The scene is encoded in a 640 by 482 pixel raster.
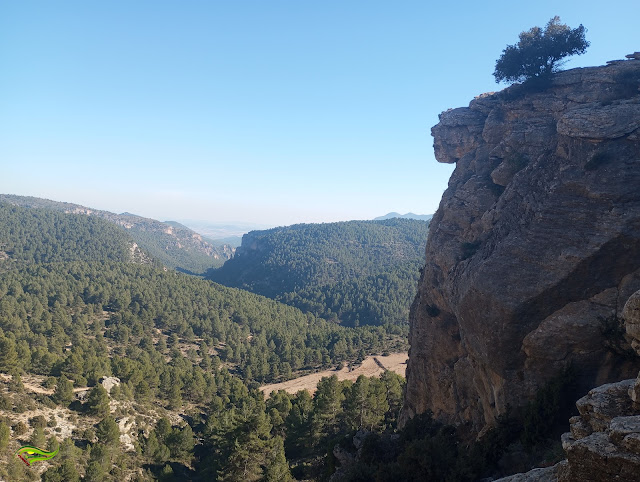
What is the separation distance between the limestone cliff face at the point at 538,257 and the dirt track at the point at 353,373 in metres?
64.5

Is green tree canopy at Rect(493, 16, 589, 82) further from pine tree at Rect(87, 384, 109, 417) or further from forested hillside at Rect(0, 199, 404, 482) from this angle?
pine tree at Rect(87, 384, 109, 417)

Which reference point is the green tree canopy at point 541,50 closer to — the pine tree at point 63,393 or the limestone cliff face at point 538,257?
the limestone cliff face at point 538,257

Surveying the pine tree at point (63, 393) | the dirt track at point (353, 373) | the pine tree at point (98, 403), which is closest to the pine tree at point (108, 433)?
the pine tree at point (98, 403)

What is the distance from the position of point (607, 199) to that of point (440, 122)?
1058 inches

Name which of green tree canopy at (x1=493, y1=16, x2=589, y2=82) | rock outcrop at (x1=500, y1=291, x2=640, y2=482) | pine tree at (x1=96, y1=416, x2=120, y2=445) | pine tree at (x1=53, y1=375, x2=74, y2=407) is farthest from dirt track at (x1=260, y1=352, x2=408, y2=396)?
rock outcrop at (x1=500, y1=291, x2=640, y2=482)

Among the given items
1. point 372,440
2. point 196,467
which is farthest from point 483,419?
point 196,467

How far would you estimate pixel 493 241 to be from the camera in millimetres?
28266

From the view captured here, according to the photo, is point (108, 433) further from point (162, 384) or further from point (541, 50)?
point (541, 50)

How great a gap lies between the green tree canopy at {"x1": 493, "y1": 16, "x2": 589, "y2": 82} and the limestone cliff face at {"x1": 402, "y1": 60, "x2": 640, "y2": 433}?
3479 millimetres

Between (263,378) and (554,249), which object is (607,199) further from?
(263,378)

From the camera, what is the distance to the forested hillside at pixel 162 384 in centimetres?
4520

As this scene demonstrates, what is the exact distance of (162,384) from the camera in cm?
7538

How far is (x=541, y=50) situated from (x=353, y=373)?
290 feet

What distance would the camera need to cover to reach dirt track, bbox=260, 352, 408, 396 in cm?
9719
